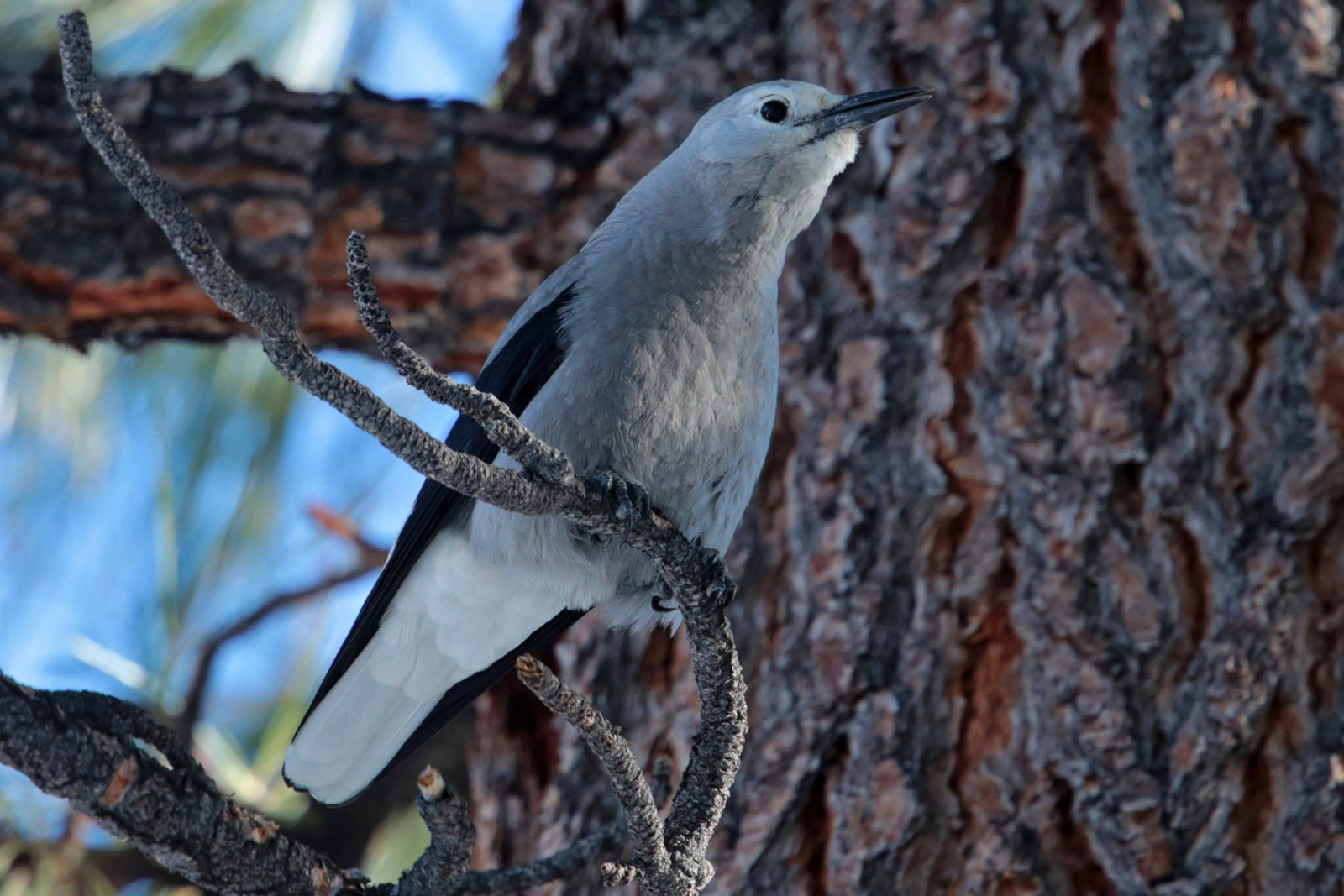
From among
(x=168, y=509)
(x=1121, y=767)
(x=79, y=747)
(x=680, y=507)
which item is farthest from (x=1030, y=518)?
(x=168, y=509)

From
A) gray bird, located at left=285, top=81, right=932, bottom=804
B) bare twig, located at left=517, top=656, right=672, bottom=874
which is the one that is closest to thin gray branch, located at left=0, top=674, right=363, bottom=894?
bare twig, located at left=517, top=656, right=672, bottom=874

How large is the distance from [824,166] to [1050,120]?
555mm

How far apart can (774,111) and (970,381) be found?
614mm

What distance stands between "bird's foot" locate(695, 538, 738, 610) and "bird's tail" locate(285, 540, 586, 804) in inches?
13.1

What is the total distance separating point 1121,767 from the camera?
2.00 meters

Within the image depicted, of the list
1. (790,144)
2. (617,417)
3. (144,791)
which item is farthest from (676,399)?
(144,791)

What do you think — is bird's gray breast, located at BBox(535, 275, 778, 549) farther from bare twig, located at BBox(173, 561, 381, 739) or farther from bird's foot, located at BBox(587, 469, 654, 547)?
bare twig, located at BBox(173, 561, 381, 739)

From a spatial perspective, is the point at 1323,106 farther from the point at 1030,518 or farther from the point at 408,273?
the point at 408,273

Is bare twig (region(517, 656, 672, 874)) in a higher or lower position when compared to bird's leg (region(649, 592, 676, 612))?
lower

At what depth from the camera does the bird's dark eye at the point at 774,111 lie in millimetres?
2217

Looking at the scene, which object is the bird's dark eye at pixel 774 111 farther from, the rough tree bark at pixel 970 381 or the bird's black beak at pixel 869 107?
the rough tree bark at pixel 970 381

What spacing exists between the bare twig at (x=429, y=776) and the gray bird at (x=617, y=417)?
0.29 m

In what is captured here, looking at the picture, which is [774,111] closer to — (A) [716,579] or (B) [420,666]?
(A) [716,579]

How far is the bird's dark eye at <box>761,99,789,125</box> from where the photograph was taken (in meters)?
2.22
